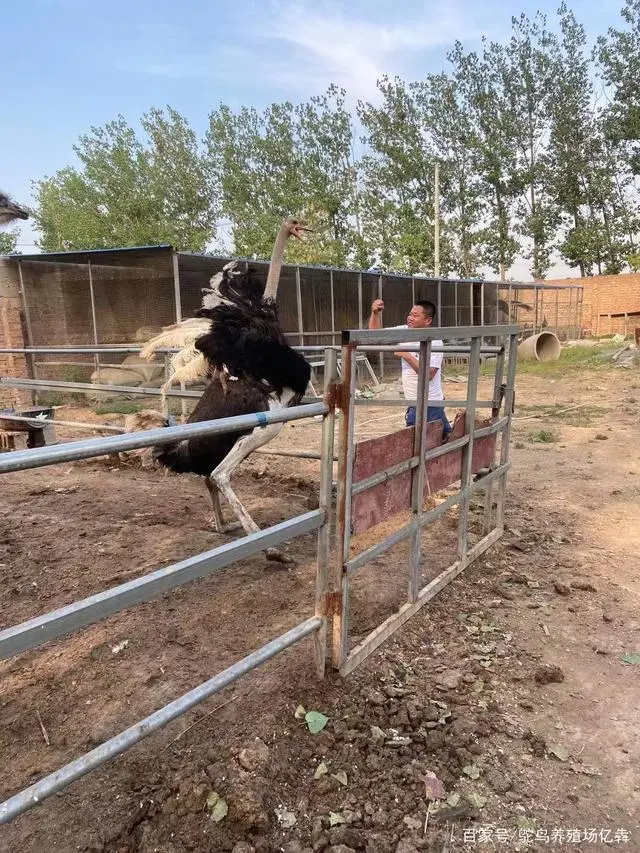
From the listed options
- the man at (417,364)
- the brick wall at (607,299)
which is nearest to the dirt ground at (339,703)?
the man at (417,364)

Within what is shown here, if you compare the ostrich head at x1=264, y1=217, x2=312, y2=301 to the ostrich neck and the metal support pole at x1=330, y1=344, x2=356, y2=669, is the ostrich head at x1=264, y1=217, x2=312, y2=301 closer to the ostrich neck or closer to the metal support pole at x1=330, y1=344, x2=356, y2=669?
the ostrich neck

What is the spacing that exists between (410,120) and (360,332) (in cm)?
3085

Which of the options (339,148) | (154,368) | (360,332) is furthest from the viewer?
(339,148)

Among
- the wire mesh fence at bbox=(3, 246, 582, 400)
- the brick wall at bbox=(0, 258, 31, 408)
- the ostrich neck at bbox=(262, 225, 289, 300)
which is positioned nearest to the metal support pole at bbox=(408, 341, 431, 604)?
the ostrich neck at bbox=(262, 225, 289, 300)

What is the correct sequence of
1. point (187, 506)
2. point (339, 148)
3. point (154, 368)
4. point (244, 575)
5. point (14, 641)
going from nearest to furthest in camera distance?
point (14, 641) → point (244, 575) → point (187, 506) → point (154, 368) → point (339, 148)

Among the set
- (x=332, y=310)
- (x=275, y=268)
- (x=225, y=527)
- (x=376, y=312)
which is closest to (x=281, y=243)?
(x=275, y=268)

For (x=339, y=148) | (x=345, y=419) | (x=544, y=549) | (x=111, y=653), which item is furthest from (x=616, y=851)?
(x=339, y=148)

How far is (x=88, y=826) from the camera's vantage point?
5.29 ft

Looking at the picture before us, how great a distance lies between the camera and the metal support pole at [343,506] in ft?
6.45

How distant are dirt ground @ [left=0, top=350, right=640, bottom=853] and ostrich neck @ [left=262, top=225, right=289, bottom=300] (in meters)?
1.65

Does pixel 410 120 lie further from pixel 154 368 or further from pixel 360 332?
pixel 360 332

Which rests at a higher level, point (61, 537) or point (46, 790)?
point (46, 790)

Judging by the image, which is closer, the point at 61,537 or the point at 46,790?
the point at 46,790

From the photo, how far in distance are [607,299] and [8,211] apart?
79.1 ft
